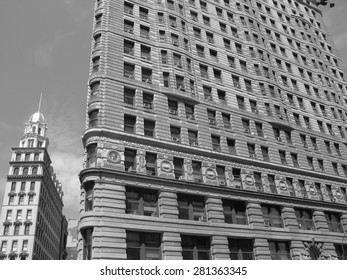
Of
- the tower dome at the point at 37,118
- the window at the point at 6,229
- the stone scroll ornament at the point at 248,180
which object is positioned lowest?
the stone scroll ornament at the point at 248,180

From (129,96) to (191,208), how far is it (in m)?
11.8

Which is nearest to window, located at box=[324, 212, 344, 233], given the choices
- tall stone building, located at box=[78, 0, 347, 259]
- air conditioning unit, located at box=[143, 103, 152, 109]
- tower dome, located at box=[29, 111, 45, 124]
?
tall stone building, located at box=[78, 0, 347, 259]

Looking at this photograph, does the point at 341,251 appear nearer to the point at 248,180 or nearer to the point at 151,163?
the point at 248,180

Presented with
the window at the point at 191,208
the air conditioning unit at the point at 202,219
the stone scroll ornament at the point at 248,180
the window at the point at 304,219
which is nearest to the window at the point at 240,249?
the air conditioning unit at the point at 202,219

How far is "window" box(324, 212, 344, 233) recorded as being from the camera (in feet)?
124

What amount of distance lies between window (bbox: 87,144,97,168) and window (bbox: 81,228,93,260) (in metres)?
5.22

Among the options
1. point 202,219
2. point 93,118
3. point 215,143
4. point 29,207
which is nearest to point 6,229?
point 29,207

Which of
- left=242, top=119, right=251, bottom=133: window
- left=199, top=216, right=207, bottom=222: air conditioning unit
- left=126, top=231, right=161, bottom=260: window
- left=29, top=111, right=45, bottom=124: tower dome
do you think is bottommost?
left=126, top=231, right=161, bottom=260: window

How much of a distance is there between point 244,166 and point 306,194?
8740mm

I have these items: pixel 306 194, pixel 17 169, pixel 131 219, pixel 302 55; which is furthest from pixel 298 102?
pixel 17 169

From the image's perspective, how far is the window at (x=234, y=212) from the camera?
3120 centimetres

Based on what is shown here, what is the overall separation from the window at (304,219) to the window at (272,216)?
8.47 feet

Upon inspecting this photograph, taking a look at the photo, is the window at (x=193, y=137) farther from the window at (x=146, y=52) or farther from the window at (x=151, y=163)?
the window at (x=146, y=52)

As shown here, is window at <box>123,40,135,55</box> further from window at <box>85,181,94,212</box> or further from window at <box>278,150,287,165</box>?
window at <box>278,150,287,165</box>
